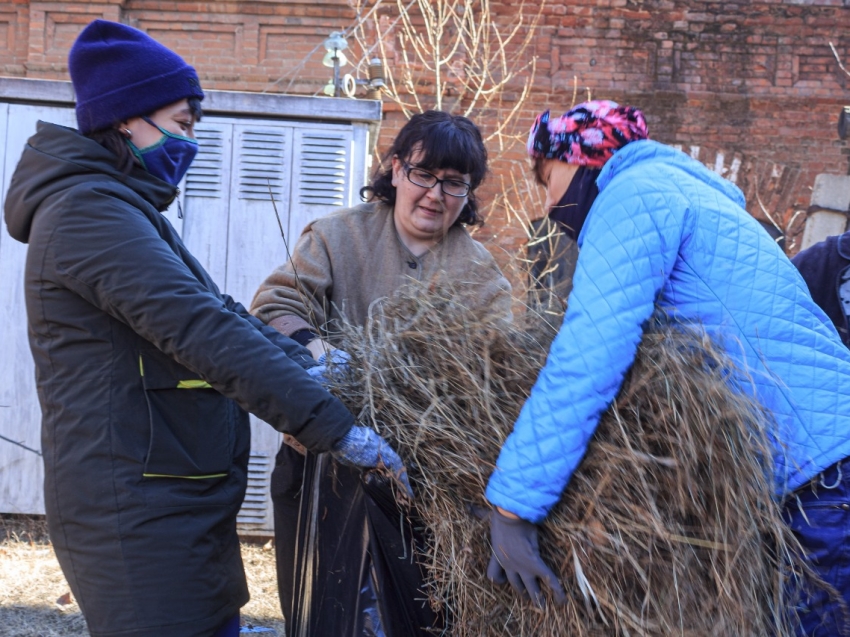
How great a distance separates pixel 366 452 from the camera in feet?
6.21

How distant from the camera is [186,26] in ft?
26.4

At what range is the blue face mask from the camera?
2.04 meters

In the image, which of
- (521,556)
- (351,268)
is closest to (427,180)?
(351,268)

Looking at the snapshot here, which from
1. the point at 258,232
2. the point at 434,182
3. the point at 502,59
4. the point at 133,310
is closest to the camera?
the point at 133,310

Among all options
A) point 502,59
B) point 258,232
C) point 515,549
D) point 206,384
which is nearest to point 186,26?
point 502,59

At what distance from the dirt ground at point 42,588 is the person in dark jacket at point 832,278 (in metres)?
2.79

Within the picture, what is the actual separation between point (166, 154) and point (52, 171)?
0.90ft

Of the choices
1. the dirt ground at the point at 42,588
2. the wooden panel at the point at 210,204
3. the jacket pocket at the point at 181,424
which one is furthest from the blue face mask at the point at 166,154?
the wooden panel at the point at 210,204

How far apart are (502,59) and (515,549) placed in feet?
21.9

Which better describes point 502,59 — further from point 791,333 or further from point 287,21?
point 791,333

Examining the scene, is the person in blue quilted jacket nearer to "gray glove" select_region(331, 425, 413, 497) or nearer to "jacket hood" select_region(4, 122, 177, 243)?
"gray glove" select_region(331, 425, 413, 497)

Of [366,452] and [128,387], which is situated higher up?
[128,387]

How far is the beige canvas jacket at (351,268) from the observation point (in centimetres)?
259

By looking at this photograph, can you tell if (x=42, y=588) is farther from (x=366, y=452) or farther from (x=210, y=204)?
(x=366, y=452)
